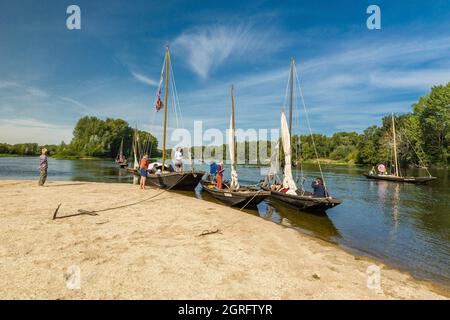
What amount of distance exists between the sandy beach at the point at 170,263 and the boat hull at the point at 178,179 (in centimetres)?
1169

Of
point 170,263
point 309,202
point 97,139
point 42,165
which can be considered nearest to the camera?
Answer: point 170,263

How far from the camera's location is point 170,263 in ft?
20.7

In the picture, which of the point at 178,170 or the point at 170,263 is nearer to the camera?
the point at 170,263

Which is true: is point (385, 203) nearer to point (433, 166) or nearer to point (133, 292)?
point (133, 292)

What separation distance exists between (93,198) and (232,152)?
9.70 meters

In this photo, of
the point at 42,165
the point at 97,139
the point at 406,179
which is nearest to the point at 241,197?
the point at 42,165

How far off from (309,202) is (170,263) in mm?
11522

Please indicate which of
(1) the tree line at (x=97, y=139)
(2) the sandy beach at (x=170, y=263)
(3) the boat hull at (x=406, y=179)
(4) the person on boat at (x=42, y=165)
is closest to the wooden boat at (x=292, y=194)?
(2) the sandy beach at (x=170, y=263)

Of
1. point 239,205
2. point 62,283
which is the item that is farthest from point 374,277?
point 239,205

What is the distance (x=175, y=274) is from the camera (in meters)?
5.74

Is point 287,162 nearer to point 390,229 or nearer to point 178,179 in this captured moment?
point 390,229

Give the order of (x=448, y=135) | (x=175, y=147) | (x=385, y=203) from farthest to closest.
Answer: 1. (x=448, y=135)
2. (x=175, y=147)
3. (x=385, y=203)

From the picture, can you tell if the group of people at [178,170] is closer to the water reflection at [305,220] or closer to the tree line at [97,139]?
the water reflection at [305,220]

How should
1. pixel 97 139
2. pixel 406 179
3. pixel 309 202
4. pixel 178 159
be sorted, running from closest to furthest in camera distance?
1. pixel 309 202
2. pixel 178 159
3. pixel 406 179
4. pixel 97 139
